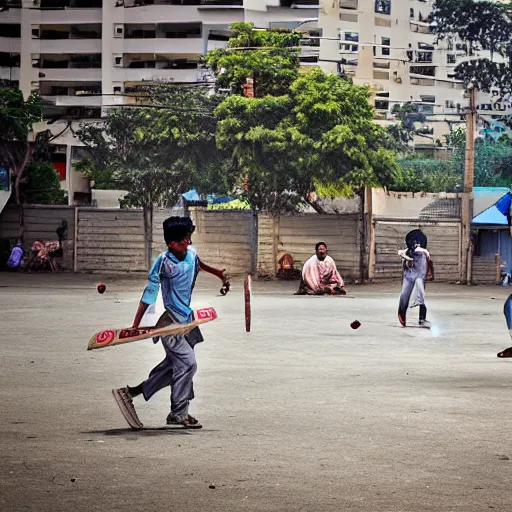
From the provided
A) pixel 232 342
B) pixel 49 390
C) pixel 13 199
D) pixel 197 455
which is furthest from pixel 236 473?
pixel 13 199

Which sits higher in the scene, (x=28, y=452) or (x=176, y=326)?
(x=176, y=326)

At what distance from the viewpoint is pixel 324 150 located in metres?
44.7

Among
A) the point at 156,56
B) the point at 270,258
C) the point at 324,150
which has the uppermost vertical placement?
the point at 156,56

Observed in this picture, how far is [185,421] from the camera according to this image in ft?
33.3

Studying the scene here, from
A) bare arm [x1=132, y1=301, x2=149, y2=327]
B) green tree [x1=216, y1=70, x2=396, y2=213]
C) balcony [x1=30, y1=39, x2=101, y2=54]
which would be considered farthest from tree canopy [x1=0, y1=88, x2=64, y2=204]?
bare arm [x1=132, y1=301, x2=149, y2=327]

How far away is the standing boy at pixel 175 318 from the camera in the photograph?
33.7ft

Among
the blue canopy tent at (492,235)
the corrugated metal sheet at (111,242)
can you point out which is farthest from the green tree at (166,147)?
the blue canopy tent at (492,235)

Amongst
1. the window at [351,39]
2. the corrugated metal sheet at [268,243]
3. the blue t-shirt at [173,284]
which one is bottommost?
the corrugated metal sheet at [268,243]

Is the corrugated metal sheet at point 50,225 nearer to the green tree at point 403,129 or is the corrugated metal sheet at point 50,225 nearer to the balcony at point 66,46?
the green tree at point 403,129

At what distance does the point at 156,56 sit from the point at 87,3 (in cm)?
542

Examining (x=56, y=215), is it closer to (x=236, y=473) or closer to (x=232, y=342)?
(x=232, y=342)

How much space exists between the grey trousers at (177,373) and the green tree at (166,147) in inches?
1482

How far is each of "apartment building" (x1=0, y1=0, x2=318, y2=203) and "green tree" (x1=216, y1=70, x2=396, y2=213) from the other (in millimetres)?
36978

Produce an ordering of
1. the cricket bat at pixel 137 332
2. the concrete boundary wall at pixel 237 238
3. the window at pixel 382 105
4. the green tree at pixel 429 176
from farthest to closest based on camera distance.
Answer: the window at pixel 382 105, the green tree at pixel 429 176, the concrete boundary wall at pixel 237 238, the cricket bat at pixel 137 332
